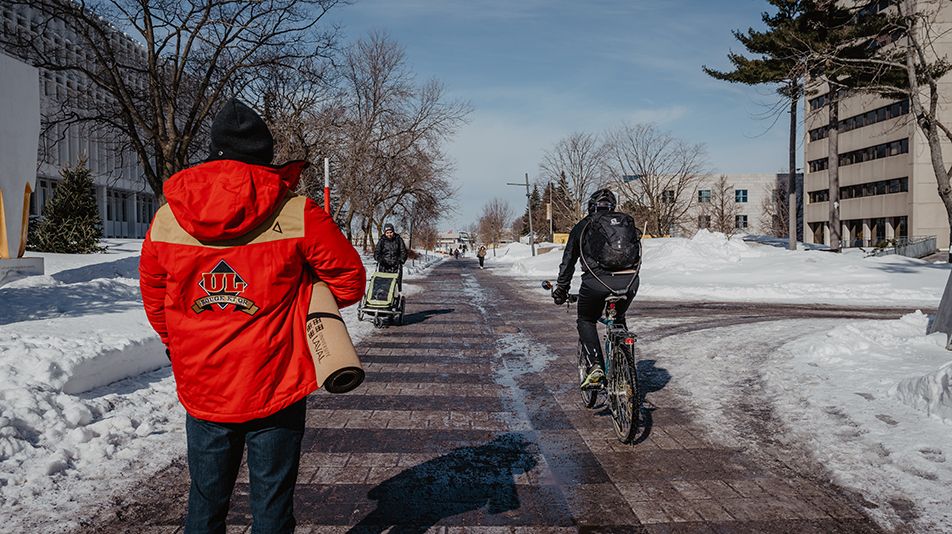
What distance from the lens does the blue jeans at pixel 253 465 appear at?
2541mm

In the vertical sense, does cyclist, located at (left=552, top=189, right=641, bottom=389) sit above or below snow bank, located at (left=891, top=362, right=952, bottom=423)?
above

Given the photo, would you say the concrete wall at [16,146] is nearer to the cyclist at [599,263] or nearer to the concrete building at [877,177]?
the cyclist at [599,263]

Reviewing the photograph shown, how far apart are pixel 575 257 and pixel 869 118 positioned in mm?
63328

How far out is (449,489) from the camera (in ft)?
14.5

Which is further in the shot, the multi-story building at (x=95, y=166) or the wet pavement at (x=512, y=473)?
the multi-story building at (x=95, y=166)

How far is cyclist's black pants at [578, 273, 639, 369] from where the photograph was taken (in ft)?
18.8

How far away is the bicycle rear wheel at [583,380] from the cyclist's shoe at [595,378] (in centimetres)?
8

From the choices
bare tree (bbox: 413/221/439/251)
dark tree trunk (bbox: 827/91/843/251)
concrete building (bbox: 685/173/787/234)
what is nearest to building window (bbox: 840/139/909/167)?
dark tree trunk (bbox: 827/91/843/251)

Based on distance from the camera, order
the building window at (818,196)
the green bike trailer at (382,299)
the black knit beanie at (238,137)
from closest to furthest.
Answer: the black knit beanie at (238,137)
the green bike trailer at (382,299)
the building window at (818,196)

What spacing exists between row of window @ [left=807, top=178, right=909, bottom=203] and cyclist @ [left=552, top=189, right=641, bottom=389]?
57751 mm

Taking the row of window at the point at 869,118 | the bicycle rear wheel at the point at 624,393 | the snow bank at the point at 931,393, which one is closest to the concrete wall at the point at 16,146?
the bicycle rear wheel at the point at 624,393

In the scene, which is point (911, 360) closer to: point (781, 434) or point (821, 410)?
point (821, 410)

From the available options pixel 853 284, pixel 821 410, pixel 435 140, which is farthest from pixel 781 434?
pixel 435 140

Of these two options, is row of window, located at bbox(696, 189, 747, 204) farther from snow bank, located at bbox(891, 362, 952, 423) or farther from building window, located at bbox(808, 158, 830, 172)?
snow bank, located at bbox(891, 362, 952, 423)
